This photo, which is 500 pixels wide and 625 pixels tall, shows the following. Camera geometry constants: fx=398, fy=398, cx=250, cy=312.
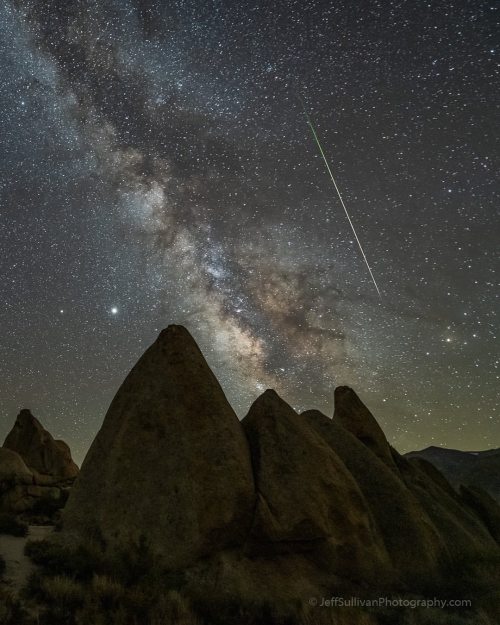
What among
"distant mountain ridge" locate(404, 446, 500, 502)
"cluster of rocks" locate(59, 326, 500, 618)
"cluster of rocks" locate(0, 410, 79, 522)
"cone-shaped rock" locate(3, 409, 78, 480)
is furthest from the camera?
"distant mountain ridge" locate(404, 446, 500, 502)

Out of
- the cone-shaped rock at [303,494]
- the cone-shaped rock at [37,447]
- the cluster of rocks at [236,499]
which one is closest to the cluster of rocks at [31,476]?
the cone-shaped rock at [37,447]

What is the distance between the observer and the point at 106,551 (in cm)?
998

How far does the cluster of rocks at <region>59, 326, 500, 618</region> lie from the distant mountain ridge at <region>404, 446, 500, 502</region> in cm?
5976

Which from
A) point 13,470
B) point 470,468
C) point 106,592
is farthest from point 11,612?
point 470,468

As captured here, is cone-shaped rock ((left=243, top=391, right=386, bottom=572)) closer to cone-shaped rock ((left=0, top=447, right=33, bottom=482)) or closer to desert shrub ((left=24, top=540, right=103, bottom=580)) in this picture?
desert shrub ((left=24, top=540, right=103, bottom=580))

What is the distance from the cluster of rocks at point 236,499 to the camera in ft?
34.3

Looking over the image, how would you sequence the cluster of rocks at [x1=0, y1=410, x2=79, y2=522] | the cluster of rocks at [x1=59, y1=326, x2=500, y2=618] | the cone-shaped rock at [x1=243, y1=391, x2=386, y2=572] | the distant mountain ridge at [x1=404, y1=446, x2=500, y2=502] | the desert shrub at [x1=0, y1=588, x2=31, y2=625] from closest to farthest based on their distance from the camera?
the desert shrub at [x1=0, y1=588, x2=31, y2=625] → the cluster of rocks at [x1=59, y1=326, x2=500, y2=618] → the cone-shaped rock at [x1=243, y1=391, x2=386, y2=572] → the cluster of rocks at [x1=0, y1=410, x2=79, y2=522] → the distant mountain ridge at [x1=404, y1=446, x2=500, y2=502]

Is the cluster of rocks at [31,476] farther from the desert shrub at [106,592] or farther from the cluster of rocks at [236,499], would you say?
the desert shrub at [106,592]

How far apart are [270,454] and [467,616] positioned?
6.55 meters

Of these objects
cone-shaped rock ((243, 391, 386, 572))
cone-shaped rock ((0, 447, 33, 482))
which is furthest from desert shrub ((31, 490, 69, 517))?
cone-shaped rock ((243, 391, 386, 572))

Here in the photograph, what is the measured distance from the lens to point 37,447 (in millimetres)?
40312

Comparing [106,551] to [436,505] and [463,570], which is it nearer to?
[463,570]

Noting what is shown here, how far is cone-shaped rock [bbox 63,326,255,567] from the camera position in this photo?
412 inches

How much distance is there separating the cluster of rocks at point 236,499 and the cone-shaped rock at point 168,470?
0.11ft
